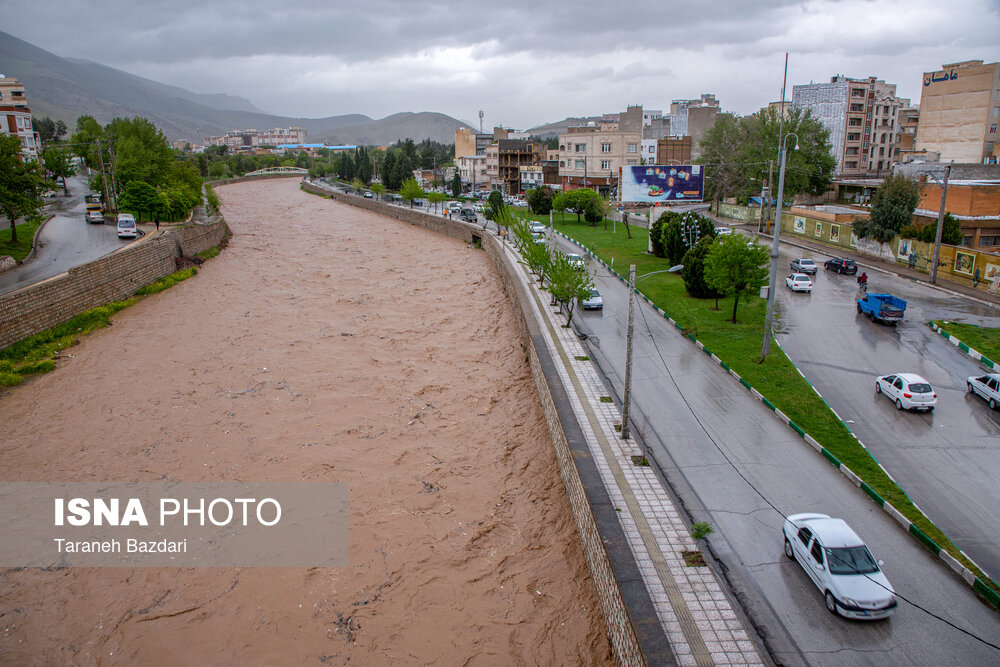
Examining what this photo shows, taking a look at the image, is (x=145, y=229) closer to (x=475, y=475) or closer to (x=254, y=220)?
(x=254, y=220)

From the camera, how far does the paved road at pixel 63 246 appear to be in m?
24.3

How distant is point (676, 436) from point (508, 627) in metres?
5.88

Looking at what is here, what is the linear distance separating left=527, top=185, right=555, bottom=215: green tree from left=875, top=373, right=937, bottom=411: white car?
41.0 metres

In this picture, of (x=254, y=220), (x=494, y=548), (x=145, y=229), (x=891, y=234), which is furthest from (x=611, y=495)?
(x=254, y=220)

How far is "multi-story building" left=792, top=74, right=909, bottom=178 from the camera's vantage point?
203 ft

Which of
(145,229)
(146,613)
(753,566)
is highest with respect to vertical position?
(145,229)

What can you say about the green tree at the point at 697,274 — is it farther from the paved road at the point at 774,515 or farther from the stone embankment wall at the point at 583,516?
the paved road at the point at 774,515

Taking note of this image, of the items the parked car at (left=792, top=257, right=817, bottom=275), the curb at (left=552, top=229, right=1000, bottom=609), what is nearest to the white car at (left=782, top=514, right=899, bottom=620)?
the curb at (left=552, top=229, right=1000, bottom=609)

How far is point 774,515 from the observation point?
1077 centimetres

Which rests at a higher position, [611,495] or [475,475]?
[611,495]

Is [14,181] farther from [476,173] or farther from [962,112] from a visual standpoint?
[476,173]

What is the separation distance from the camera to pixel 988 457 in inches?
492

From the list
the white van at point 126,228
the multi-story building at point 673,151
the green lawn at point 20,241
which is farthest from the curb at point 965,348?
the multi-story building at point 673,151

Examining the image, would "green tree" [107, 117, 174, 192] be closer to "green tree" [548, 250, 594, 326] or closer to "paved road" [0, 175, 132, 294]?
"paved road" [0, 175, 132, 294]
